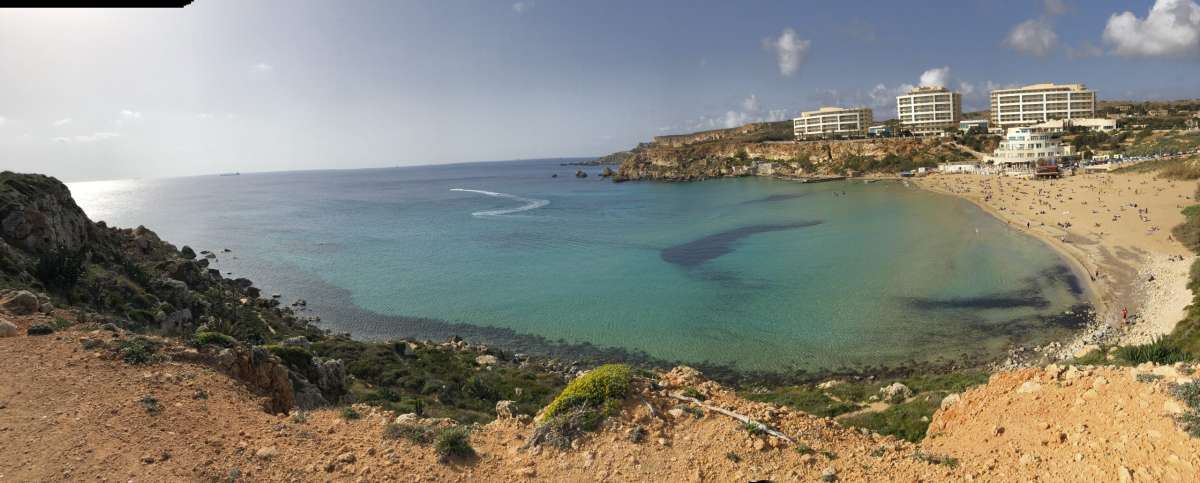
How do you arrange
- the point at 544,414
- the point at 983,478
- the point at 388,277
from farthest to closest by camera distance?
1. the point at 388,277
2. the point at 544,414
3. the point at 983,478

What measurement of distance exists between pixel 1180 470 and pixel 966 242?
133 feet

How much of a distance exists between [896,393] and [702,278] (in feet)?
69.3

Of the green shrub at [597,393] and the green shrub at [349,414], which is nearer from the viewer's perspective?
the green shrub at [597,393]

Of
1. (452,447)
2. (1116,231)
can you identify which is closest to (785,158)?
(1116,231)

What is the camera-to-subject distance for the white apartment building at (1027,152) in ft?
249

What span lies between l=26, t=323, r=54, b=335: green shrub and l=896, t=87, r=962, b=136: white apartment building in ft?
441

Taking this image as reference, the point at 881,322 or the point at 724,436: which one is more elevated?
the point at 724,436

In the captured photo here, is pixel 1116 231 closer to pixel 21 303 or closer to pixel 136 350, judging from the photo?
pixel 136 350

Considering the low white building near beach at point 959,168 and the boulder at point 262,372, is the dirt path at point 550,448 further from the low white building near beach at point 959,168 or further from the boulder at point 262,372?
the low white building near beach at point 959,168

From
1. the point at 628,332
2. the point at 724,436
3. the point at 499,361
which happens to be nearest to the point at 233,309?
the point at 499,361

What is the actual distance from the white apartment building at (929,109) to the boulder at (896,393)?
4795 inches

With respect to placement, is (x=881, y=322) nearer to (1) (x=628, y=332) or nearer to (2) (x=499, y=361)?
(1) (x=628, y=332)

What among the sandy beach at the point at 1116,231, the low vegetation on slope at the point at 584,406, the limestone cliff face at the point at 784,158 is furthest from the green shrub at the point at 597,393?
the limestone cliff face at the point at 784,158

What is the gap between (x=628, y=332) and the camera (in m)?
27.0
